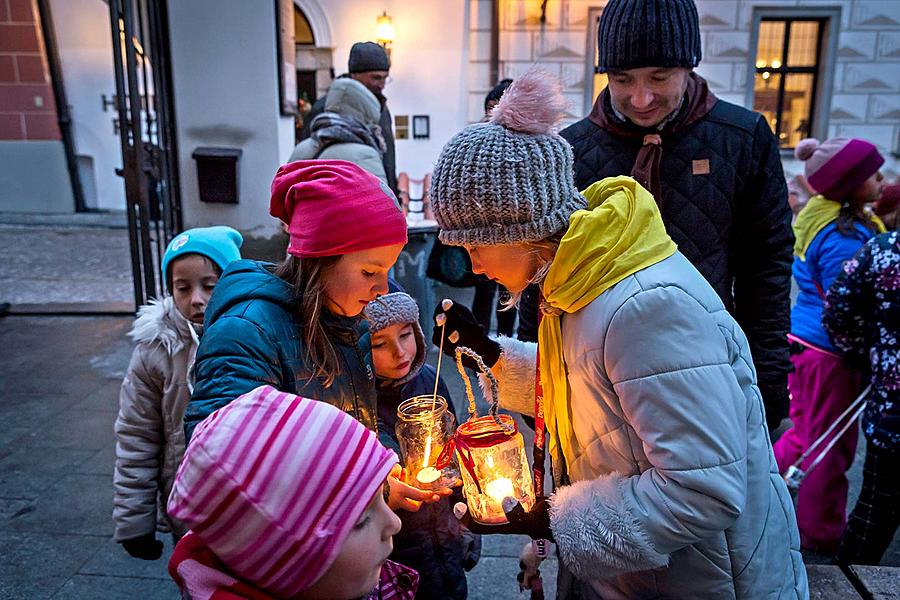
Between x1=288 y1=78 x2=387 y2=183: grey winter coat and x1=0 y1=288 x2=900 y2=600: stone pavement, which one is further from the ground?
x1=288 y1=78 x2=387 y2=183: grey winter coat

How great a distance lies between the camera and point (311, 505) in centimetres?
116

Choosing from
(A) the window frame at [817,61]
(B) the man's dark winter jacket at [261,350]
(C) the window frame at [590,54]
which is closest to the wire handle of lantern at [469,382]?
(B) the man's dark winter jacket at [261,350]

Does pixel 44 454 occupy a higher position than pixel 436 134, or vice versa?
pixel 436 134

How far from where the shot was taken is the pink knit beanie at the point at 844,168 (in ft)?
11.6

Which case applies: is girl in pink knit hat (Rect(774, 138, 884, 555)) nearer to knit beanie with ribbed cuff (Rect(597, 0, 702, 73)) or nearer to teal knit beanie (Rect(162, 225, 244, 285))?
knit beanie with ribbed cuff (Rect(597, 0, 702, 73))

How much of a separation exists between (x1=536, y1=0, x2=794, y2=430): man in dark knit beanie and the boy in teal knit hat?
1.47 meters

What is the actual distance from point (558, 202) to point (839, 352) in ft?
8.44

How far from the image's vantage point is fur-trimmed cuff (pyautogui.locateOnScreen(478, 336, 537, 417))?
6.66ft

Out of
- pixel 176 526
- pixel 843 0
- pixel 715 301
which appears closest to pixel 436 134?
pixel 843 0

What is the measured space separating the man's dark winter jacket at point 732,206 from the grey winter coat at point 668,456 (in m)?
0.92

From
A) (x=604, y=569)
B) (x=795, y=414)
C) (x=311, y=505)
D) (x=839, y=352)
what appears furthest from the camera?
(x=795, y=414)

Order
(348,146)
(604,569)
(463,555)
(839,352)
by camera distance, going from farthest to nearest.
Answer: (348,146) < (839,352) < (463,555) < (604,569)

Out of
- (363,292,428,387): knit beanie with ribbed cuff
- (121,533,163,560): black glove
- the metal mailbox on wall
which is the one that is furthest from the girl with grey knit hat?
the metal mailbox on wall

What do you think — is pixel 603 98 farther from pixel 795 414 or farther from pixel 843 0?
pixel 843 0
